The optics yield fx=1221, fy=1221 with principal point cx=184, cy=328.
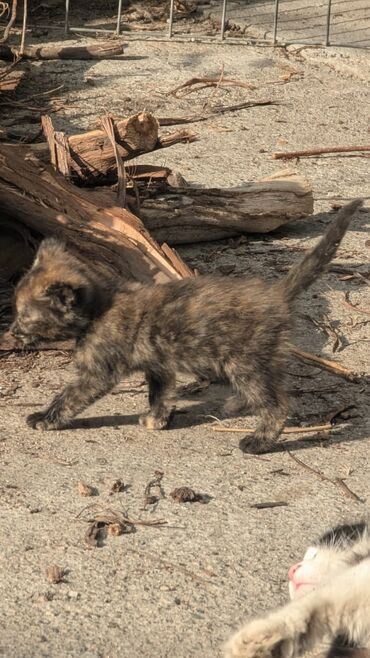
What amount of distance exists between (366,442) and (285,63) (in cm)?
718

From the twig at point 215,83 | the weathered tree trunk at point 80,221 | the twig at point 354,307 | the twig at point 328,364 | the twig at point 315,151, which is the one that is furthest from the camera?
the twig at point 215,83

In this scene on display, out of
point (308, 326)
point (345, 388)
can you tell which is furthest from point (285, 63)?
point (345, 388)

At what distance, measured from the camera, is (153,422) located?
6.37 metres

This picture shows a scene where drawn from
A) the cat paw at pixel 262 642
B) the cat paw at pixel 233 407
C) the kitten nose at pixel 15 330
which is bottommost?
the cat paw at pixel 233 407

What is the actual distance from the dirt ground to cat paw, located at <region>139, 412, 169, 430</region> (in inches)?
1.8

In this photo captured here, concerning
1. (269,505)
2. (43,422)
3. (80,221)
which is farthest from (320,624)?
(80,221)

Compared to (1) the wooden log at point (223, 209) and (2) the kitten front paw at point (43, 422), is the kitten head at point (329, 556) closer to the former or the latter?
(2) the kitten front paw at point (43, 422)

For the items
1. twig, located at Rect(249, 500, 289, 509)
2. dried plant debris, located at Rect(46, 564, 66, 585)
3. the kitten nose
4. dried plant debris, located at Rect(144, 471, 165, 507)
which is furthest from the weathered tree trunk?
dried plant debris, located at Rect(46, 564, 66, 585)

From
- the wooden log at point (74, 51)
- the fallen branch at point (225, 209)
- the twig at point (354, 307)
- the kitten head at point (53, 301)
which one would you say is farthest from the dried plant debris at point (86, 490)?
the wooden log at point (74, 51)

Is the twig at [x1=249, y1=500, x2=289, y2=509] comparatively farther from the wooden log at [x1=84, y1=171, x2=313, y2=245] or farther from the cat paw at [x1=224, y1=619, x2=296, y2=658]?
the wooden log at [x1=84, y1=171, x2=313, y2=245]

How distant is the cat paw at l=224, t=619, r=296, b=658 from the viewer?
410 cm

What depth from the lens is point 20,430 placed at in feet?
20.8

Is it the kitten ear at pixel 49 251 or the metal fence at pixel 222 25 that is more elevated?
the kitten ear at pixel 49 251

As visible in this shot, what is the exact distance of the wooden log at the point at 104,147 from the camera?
7828 mm
